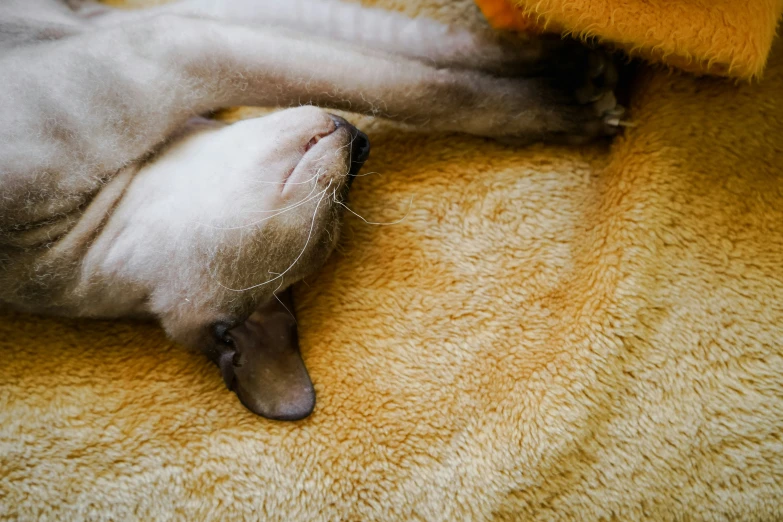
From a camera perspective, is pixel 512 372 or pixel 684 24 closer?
pixel 684 24

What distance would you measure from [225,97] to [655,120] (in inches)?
42.4

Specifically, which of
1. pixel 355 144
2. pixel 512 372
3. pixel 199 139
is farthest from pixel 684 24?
pixel 199 139

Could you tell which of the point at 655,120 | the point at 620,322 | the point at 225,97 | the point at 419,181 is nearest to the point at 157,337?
the point at 225,97

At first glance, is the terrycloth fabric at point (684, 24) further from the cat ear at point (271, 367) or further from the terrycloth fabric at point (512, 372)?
the cat ear at point (271, 367)

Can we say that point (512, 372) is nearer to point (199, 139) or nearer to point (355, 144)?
point (355, 144)

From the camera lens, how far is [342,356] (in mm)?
1559

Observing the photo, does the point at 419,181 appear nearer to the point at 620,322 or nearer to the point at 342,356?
the point at 342,356

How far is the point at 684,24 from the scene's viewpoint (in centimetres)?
134

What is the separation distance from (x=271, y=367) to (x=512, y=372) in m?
0.60

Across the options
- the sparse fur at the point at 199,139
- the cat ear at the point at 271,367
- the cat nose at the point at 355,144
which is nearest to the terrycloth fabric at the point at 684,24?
the sparse fur at the point at 199,139

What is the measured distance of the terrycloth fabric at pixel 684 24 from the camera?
133 cm

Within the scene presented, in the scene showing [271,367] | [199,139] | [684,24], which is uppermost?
[684,24]

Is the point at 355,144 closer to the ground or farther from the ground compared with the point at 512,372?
farther from the ground

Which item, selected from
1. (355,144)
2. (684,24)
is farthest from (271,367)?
(684,24)
